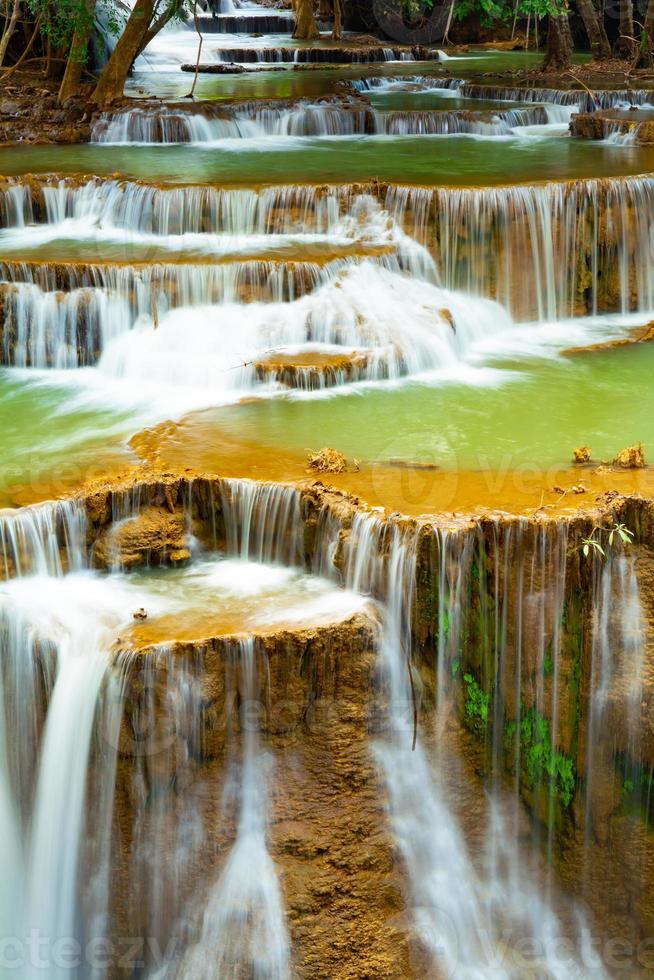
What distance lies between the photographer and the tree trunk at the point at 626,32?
73.6 ft

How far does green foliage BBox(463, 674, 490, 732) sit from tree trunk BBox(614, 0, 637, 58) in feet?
59.3

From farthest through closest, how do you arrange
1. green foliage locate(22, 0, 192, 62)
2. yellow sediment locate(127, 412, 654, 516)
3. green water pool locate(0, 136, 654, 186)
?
green foliage locate(22, 0, 192, 62)
green water pool locate(0, 136, 654, 186)
yellow sediment locate(127, 412, 654, 516)

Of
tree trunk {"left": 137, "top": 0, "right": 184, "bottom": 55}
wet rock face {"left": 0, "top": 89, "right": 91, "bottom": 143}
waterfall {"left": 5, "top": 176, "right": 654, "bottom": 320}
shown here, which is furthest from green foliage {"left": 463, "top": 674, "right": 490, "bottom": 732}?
tree trunk {"left": 137, "top": 0, "right": 184, "bottom": 55}

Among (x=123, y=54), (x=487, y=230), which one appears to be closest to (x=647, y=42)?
(x=123, y=54)

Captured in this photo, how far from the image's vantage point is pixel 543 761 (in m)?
6.61

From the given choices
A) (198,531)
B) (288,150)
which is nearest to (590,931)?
(198,531)

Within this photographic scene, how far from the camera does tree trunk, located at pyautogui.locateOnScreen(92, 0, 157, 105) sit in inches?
632

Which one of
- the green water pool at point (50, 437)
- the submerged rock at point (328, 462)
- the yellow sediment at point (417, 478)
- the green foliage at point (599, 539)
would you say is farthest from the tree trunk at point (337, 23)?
the green foliage at point (599, 539)

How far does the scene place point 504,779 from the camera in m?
6.65

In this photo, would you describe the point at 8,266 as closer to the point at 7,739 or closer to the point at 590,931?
the point at 7,739

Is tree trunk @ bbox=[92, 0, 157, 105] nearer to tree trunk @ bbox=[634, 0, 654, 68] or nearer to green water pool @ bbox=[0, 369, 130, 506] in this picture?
green water pool @ bbox=[0, 369, 130, 506]

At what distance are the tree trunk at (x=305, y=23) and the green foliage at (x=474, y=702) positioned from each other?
25039 mm

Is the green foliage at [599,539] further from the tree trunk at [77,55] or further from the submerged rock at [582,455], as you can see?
the tree trunk at [77,55]

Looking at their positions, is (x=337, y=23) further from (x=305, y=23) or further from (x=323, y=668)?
(x=323, y=668)
